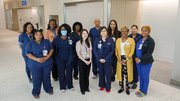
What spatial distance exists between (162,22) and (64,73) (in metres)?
4.18

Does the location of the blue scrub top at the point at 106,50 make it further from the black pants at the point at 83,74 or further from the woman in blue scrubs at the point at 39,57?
the woman in blue scrubs at the point at 39,57

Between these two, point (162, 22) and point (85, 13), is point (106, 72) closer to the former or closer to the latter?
point (162, 22)

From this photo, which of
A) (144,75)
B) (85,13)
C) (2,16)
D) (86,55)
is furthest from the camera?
(2,16)

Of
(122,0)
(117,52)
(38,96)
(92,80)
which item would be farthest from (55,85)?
(122,0)

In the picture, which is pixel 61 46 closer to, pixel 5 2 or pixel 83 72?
pixel 83 72

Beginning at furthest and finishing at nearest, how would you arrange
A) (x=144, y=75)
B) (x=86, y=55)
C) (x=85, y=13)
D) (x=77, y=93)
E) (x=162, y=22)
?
(x=85, y=13), (x=162, y=22), (x=77, y=93), (x=86, y=55), (x=144, y=75)

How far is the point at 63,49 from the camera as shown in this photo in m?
3.34

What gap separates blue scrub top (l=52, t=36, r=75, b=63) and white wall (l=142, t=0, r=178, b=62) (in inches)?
154

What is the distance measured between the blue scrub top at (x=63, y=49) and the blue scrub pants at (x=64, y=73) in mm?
123

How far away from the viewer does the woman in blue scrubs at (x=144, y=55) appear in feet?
9.98

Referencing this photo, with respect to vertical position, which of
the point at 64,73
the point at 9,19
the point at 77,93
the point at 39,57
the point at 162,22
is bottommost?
the point at 77,93

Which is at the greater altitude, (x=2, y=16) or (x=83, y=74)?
(x=2, y=16)

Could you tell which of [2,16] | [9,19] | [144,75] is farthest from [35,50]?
[2,16]

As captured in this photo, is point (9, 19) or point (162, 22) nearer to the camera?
point (162, 22)
